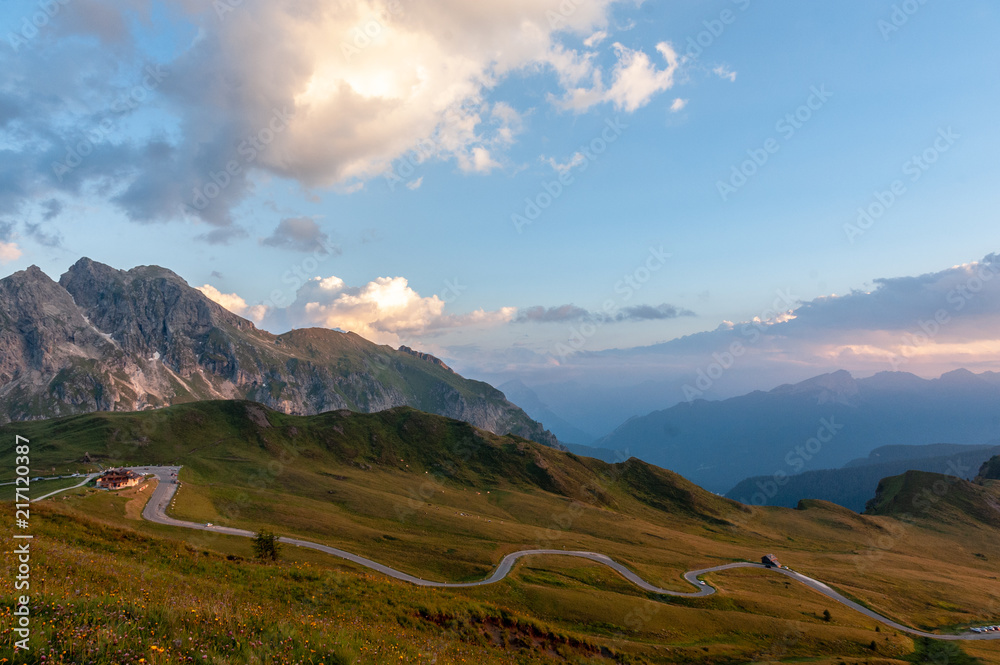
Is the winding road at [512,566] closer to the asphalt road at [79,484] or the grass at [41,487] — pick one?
the asphalt road at [79,484]

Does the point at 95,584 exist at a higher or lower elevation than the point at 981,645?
higher

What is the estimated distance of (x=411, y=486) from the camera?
584ft

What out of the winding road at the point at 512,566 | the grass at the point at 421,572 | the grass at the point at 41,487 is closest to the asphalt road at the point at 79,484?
the grass at the point at 41,487

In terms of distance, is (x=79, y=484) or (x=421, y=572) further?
(x=79, y=484)

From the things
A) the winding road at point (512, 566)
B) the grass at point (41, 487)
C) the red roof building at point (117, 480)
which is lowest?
the winding road at point (512, 566)

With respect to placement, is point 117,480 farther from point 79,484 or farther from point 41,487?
point 41,487

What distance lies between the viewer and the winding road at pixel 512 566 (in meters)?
84.6

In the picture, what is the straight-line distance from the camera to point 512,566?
318 ft

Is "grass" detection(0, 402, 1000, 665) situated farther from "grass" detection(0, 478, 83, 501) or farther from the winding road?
"grass" detection(0, 478, 83, 501)

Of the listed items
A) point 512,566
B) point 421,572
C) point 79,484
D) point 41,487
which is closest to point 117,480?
point 79,484

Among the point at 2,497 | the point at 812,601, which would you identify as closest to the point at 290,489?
the point at 2,497

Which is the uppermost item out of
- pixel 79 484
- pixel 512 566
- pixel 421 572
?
pixel 79 484

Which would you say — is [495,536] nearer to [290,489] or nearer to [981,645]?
[290,489]

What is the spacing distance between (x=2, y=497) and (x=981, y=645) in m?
200
